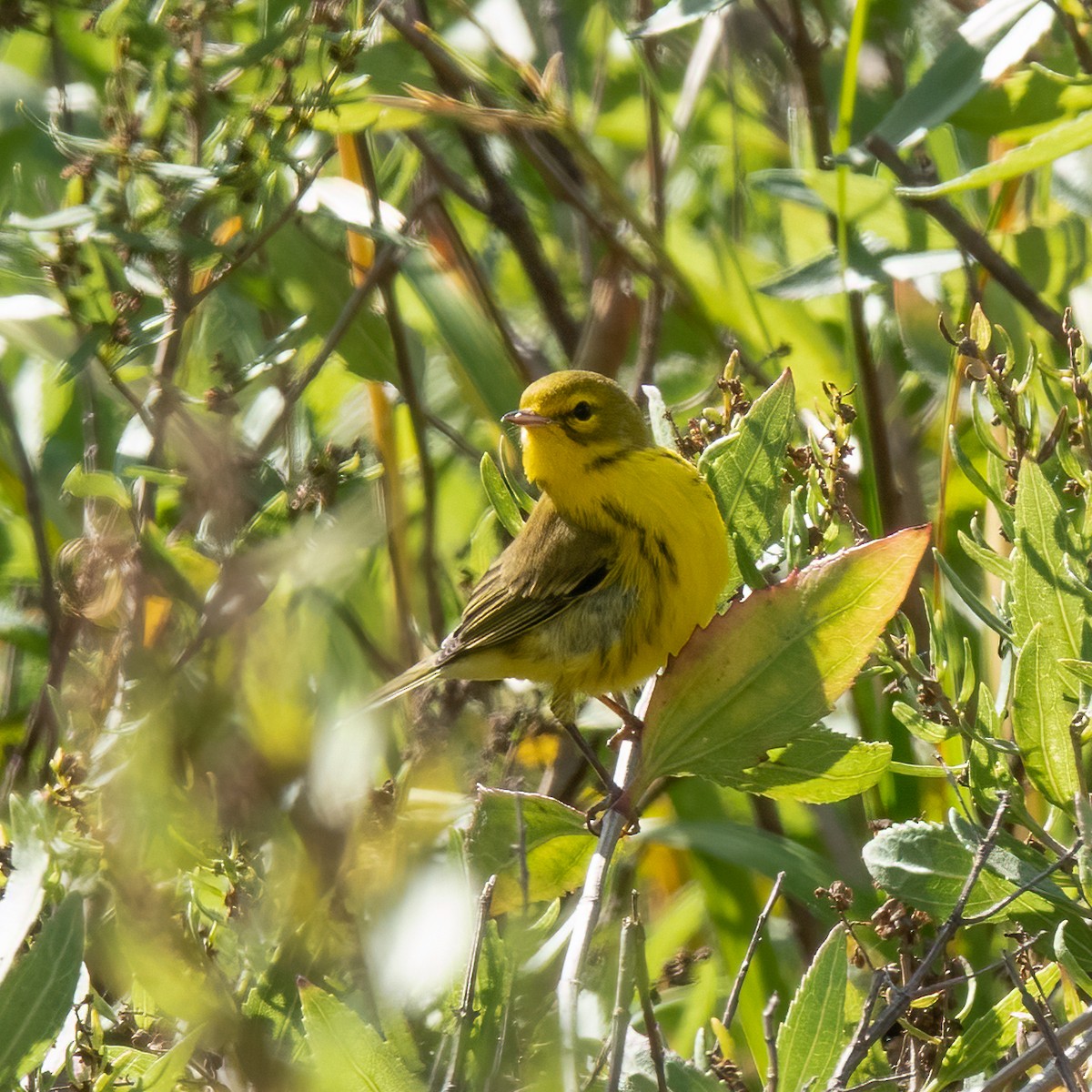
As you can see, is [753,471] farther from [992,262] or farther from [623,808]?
[992,262]

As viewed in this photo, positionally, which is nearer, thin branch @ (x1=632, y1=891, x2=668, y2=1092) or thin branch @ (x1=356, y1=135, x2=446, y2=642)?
thin branch @ (x1=632, y1=891, x2=668, y2=1092)

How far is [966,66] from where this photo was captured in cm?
262

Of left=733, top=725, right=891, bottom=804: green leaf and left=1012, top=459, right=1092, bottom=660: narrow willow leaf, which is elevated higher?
left=1012, top=459, right=1092, bottom=660: narrow willow leaf

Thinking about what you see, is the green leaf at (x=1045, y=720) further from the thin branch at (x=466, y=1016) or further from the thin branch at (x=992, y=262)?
the thin branch at (x=992, y=262)

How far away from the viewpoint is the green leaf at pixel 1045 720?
1.86 metres

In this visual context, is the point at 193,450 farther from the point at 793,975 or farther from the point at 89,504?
the point at 793,975

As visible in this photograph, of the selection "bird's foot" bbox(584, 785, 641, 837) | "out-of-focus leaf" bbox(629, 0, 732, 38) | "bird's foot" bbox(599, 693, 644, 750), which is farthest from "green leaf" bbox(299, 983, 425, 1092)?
"out-of-focus leaf" bbox(629, 0, 732, 38)

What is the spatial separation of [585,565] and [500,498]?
796mm

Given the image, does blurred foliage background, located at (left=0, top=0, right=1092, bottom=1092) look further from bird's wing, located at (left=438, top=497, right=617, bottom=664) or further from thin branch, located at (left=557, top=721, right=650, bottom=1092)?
bird's wing, located at (left=438, top=497, right=617, bottom=664)

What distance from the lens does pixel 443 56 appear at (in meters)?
3.49

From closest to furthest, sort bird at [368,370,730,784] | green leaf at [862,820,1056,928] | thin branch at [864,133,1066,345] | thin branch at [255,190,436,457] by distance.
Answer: green leaf at [862,820,1056,928], thin branch at [255,190,436,457], thin branch at [864,133,1066,345], bird at [368,370,730,784]

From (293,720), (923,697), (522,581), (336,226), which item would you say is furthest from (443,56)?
(293,720)

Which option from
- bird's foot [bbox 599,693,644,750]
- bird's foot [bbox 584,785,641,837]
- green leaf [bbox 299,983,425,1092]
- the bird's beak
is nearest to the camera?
green leaf [bbox 299,983,425,1092]

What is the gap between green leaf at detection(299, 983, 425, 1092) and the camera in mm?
1509
